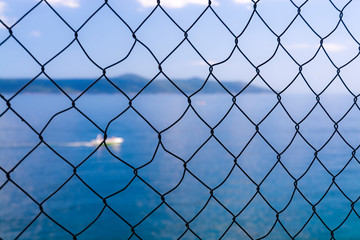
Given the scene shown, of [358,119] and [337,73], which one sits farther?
[358,119]

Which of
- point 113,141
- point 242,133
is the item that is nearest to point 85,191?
point 113,141

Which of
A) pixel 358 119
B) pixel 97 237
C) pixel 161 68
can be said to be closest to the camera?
pixel 161 68

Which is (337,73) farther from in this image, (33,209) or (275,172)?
(275,172)

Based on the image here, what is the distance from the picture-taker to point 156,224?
91.2ft

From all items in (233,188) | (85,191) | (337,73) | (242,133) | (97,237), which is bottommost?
(337,73)

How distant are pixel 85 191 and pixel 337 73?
3405 cm

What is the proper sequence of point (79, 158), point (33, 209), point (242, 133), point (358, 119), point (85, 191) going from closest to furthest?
point (33, 209) → point (85, 191) → point (79, 158) → point (242, 133) → point (358, 119)

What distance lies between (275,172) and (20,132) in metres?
38.1

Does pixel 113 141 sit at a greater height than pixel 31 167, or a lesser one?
greater

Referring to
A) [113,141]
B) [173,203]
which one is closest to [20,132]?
[113,141]

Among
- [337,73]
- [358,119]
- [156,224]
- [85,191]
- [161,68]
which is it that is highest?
[358,119]

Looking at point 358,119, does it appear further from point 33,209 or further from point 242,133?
point 33,209

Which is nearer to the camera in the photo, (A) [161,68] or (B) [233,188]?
(A) [161,68]

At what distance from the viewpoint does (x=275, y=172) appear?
38.5 metres
